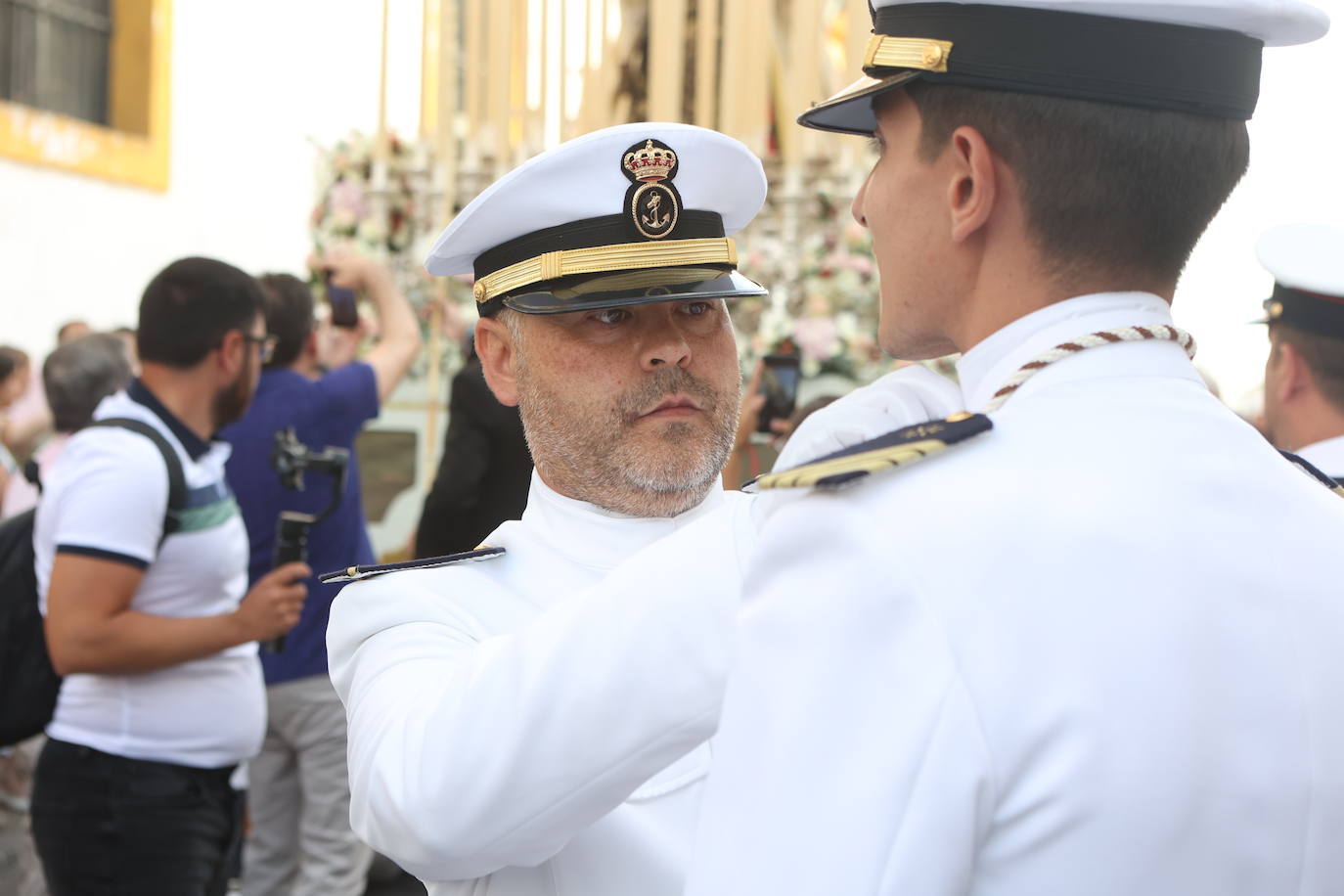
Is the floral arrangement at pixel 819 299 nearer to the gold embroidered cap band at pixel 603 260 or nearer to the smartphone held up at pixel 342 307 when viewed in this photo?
the smartphone held up at pixel 342 307

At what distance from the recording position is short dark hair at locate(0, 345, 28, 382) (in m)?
6.18

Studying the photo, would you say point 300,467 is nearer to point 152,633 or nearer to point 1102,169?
point 152,633

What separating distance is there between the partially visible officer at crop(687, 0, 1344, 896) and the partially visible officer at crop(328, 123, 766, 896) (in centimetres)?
13

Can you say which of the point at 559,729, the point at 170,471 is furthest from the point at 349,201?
the point at 559,729

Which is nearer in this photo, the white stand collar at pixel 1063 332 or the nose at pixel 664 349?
the white stand collar at pixel 1063 332

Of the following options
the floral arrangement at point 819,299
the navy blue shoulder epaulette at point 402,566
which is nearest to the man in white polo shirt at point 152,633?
the navy blue shoulder epaulette at point 402,566

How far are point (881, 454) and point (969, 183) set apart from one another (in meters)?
0.21

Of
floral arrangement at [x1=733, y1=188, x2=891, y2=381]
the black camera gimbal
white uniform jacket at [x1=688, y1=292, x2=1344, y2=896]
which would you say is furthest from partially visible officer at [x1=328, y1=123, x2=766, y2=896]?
floral arrangement at [x1=733, y1=188, x2=891, y2=381]

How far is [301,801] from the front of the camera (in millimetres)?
4102

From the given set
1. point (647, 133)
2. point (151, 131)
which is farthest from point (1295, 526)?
point (151, 131)

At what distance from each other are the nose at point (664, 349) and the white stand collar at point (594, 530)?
18 cm

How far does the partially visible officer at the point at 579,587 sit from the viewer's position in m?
0.98

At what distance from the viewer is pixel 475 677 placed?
1083 mm

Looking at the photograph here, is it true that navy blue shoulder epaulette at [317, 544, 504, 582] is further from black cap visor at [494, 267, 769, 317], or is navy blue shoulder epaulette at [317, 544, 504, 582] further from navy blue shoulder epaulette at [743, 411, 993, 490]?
navy blue shoulder epaulette at [743, 411, 993, 490]
